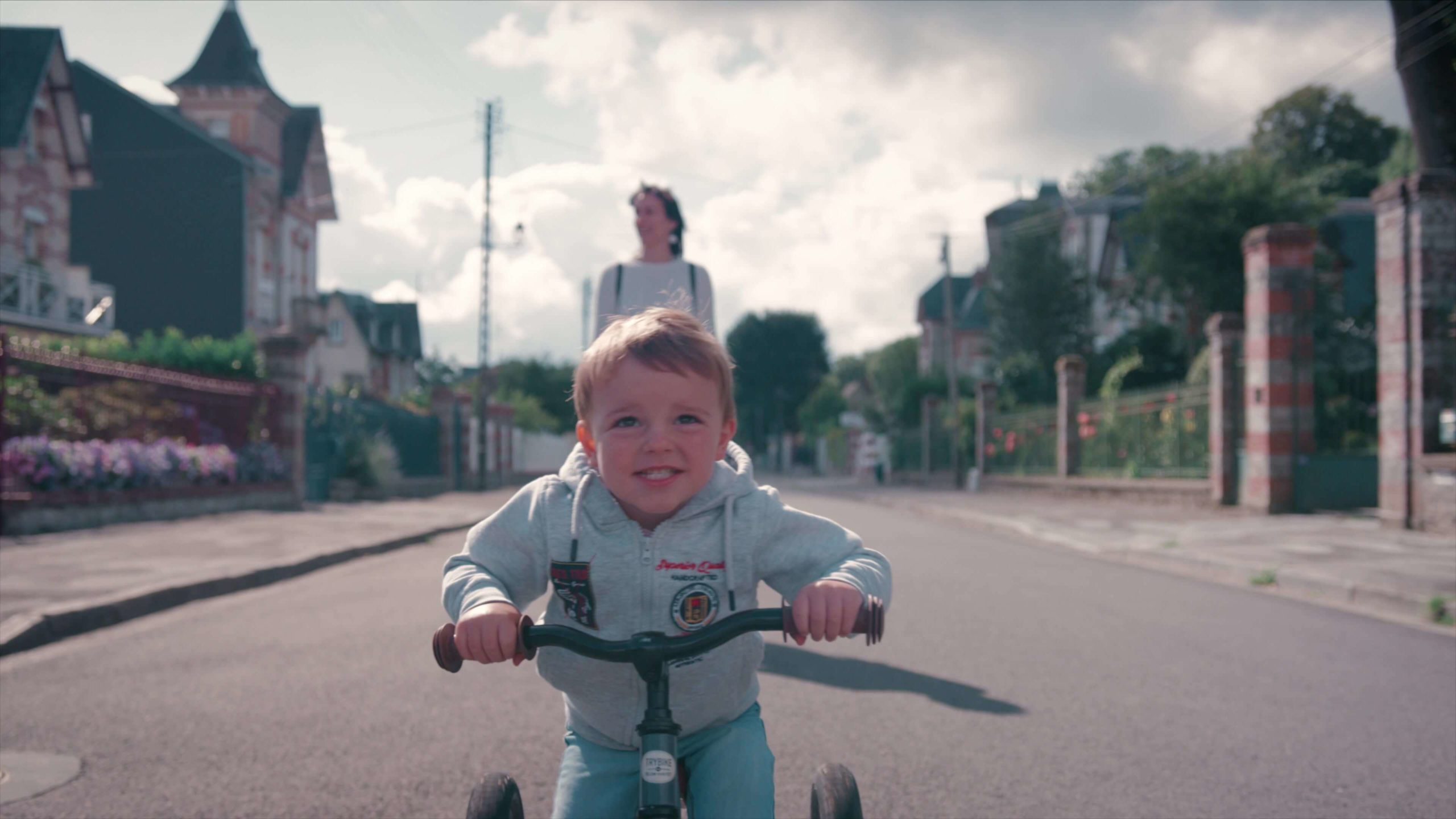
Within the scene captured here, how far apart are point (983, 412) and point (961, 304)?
3727 centimetres

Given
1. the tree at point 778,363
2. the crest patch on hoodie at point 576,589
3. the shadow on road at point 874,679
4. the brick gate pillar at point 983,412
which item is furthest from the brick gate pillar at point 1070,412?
the tree at point 778,363

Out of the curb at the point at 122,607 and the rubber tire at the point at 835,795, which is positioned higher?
the rubber tire at the point at 835,795

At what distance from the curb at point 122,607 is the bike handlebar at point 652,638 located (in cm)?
476

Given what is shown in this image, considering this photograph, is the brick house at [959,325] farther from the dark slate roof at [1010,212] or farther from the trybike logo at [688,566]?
the trybike logo at [688,566]

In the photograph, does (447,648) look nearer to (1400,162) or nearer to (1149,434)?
(1149,434)

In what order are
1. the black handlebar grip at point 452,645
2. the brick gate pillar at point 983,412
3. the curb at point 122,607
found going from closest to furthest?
the black handlebar grip at point 452,645 → the curb at point 122,607 → the brick gate pillar at point 983,412

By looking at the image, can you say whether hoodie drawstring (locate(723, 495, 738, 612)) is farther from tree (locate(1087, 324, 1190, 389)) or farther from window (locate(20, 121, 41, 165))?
window (locate(20, 121, 41, 165))

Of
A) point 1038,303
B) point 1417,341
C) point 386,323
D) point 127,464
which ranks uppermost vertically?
point 386,323

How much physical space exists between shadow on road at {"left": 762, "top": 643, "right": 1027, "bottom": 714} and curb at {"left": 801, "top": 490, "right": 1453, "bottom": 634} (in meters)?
3.61

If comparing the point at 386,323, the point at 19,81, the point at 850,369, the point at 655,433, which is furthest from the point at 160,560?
the point at 850,369

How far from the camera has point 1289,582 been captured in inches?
337

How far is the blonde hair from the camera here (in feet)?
6.82

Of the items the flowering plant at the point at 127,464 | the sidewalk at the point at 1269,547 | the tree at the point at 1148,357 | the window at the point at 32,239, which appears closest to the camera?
the sidewalk at the point at 1269,547

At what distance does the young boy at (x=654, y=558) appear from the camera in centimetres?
208
